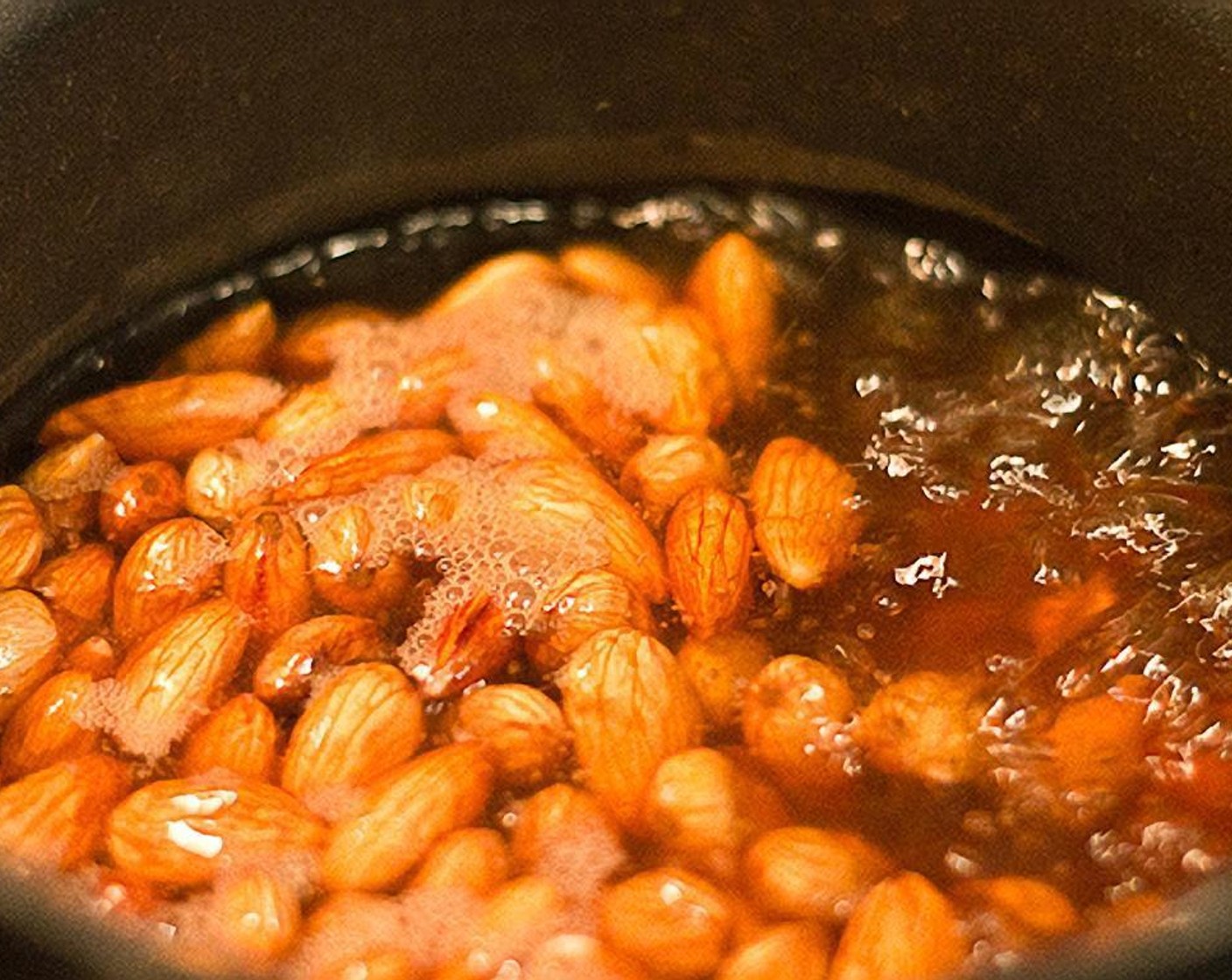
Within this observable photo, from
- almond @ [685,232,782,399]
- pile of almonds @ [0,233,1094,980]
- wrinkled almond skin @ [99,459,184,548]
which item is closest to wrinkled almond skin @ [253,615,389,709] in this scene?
pile of almonds @ [0,233,1094,980]

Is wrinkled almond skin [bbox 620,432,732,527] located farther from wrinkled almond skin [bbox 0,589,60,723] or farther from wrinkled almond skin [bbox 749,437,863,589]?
wrinkled almond skin [bbox 0,589,60,723]

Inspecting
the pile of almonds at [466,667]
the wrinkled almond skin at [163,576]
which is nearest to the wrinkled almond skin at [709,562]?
the pile of almonds at [466,667]

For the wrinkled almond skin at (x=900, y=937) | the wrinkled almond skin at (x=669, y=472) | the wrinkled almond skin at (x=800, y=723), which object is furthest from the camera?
the wrinkled almond skin at (x=669, y=472)

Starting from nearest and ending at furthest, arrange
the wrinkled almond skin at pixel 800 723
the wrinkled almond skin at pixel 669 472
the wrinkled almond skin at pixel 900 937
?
the wrinkled almond skin at pixel 900 937 < the wrinkled almond skin at pixel 800 723 < the wrinkled almond skin at pixel 669 472

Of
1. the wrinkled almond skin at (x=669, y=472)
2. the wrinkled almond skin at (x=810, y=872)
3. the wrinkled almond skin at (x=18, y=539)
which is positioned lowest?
the wrinkled almond skin at (x=810, y=872)

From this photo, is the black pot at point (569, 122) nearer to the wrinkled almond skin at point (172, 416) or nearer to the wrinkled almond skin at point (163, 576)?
the wrinkled almond skin at point (172, 416)

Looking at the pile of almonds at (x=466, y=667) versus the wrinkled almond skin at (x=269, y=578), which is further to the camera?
the wrinkled almond skin at (x=269, y=578)
